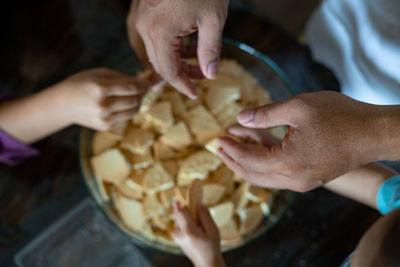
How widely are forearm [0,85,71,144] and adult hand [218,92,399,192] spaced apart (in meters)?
0.45

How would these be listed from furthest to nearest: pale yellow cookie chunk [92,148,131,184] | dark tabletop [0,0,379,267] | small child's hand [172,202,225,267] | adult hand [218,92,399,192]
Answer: dark tabletop [0,0,379,267]
pale yellow cookie chunk [92,148,131,184]
small child's hand [172,202,225,267]
adult hand [218,92,399,192]

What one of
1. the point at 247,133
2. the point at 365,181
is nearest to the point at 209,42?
the point at 247,133

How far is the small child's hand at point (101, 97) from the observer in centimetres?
57

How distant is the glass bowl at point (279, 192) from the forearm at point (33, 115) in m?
0.07

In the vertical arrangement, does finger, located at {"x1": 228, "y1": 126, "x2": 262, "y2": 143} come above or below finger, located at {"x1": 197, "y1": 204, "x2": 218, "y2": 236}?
above

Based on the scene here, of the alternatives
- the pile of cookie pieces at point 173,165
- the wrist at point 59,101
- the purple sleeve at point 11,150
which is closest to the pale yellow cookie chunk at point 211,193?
the pile of cookie pieces at point 173,165

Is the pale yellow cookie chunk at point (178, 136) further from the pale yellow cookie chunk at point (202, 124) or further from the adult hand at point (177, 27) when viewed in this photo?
the adult hand at point (177, 27)

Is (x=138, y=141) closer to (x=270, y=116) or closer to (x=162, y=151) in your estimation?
(x=162, y=151)

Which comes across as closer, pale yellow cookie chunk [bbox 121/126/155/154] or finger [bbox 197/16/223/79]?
finger [bbox 197/16/223/79]

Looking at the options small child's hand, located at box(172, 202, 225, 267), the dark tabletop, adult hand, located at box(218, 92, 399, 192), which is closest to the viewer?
adult hand, located at box(218, 92, 399, 192)

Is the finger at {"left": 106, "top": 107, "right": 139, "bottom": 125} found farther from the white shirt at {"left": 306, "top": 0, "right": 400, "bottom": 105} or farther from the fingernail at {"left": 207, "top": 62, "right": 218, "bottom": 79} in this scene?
the white shirt at {"left": 306, "top": 0, "right": 400, "bottom": 105}

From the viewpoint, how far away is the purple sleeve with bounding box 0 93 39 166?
27.1 inches

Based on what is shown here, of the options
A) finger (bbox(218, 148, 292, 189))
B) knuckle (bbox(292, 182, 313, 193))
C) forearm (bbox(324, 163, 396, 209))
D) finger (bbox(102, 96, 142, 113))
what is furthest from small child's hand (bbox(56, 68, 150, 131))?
forearm (bbox(324, 163, 396, 209))

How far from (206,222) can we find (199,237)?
0.03 metres
